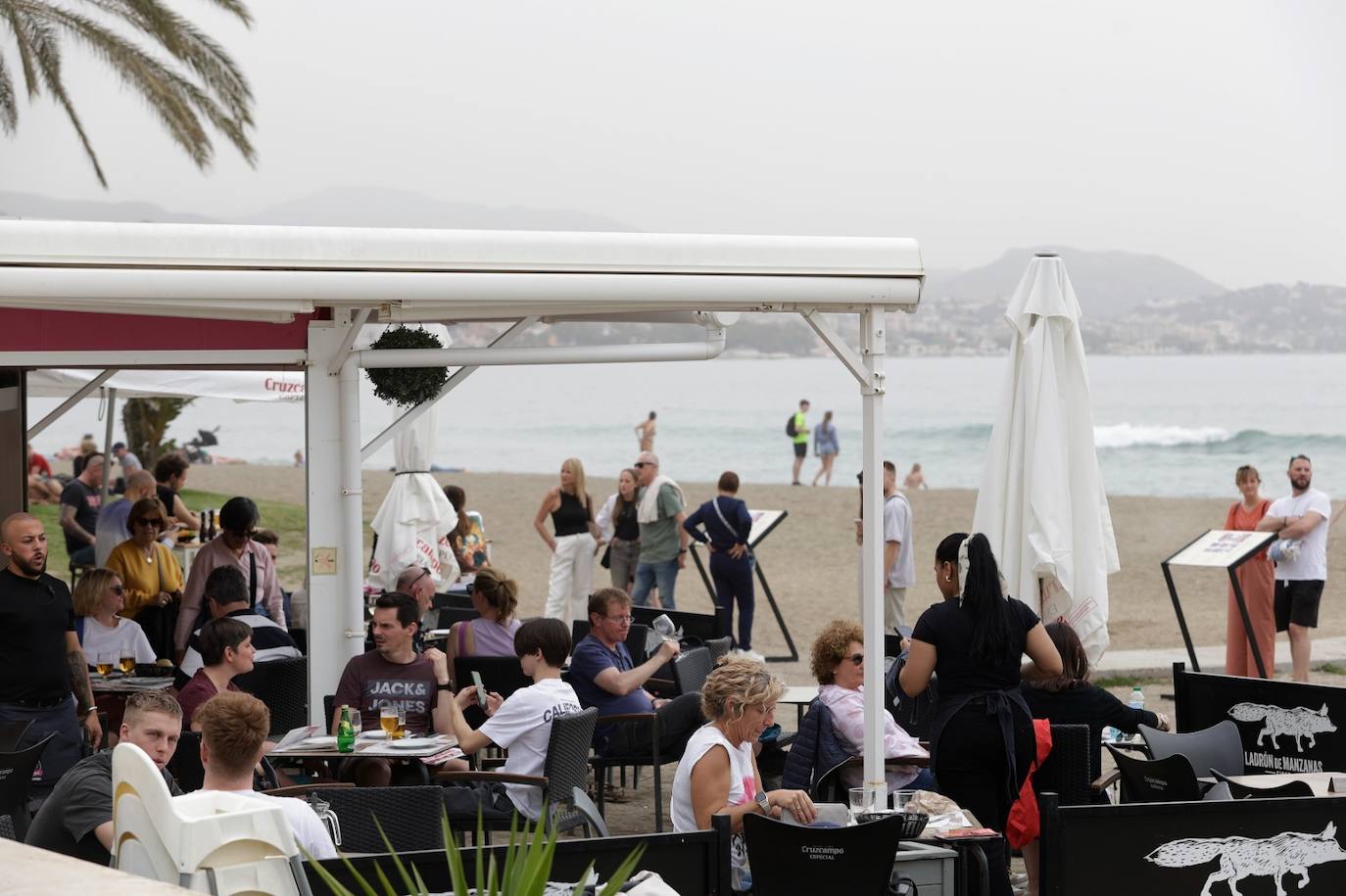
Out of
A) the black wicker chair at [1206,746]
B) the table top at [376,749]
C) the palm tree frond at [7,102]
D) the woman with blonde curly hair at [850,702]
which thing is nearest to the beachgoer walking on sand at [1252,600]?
the black wicker chair at [1206,746]

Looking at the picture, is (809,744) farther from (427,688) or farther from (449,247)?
(449,247)

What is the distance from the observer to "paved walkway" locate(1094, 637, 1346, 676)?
39.4ft

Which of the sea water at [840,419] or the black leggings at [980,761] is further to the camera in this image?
the sea water at [840,419]

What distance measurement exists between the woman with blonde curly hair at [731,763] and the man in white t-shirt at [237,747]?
4.28 feet

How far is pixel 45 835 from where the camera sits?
447 cm

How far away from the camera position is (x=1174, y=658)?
484 inches

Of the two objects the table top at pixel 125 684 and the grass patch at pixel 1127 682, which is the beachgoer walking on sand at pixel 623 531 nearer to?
the grass patch at pixel 1127 682

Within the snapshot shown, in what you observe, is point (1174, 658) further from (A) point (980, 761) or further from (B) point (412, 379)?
(A) point (980, 761)

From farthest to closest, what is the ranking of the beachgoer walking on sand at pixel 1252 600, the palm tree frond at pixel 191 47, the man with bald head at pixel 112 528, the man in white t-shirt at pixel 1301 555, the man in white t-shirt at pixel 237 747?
1. the palm tree frond at pixel 191 47
2. the man with bald head at pixel 112 528
3. the beachgoer walking on sand at pixel 1252 600
4. the man in white t-shirt at pixel 1301 555
5. the man in white t-shirt at pixel 237 747

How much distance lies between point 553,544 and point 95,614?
19.1 ft

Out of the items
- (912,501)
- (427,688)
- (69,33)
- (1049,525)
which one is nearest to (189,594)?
(427,688)

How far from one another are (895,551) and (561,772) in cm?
557

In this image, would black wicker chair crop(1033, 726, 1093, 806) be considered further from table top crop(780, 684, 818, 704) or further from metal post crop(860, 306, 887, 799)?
table top crop(780, 684, 818, 704)

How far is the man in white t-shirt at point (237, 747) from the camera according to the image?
412 centimetres
